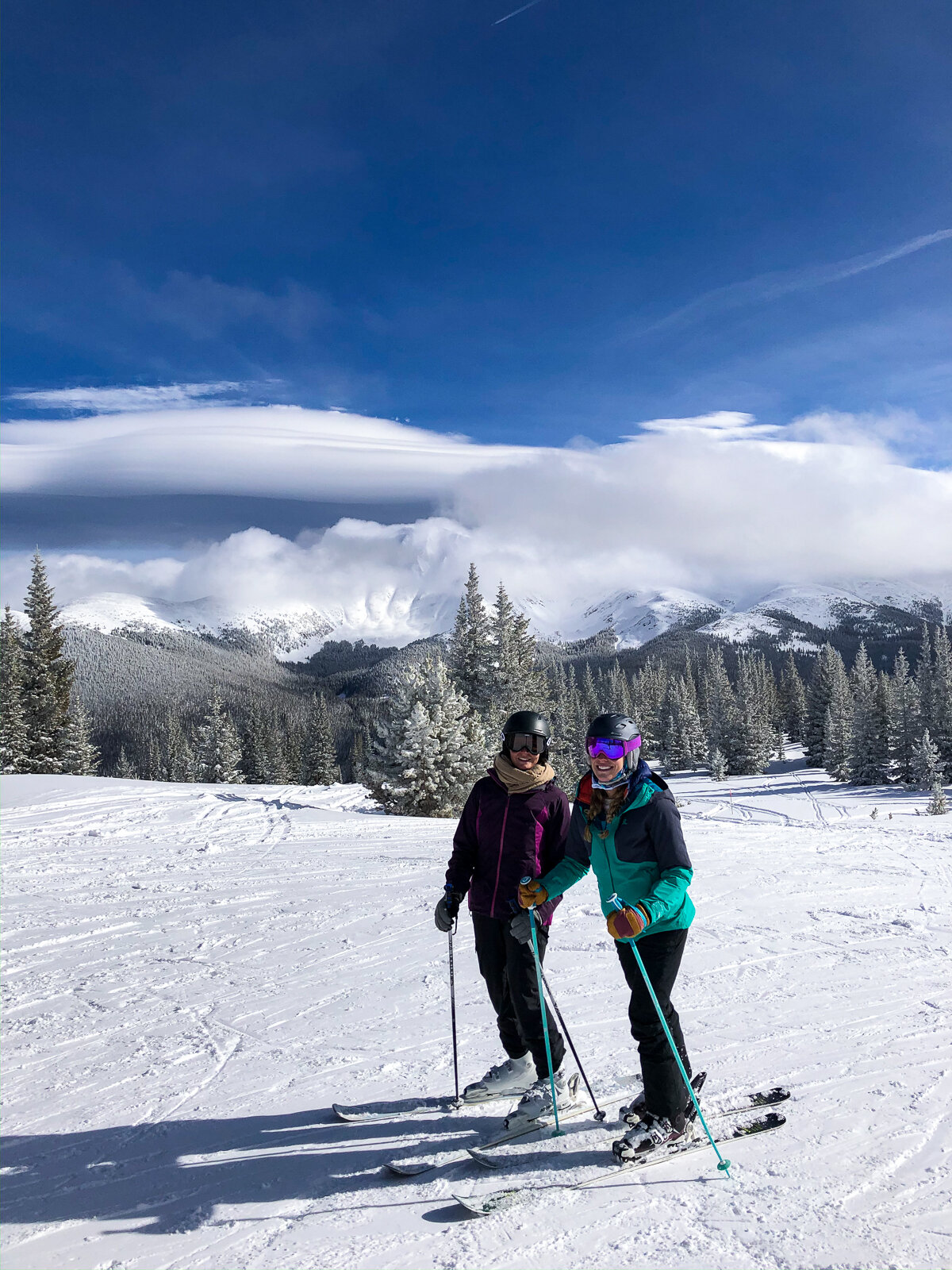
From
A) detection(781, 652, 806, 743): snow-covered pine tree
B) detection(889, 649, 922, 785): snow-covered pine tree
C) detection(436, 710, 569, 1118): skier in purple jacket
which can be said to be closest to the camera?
detection(436, 710, 569, 1118): skier in purple jacket

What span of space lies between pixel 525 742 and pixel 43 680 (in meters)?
36.2

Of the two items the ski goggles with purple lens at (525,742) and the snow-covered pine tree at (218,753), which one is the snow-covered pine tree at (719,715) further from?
the ski goggles with purple lens at (525,742)

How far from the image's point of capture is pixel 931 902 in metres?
9.27

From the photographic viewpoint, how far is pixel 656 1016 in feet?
12.5

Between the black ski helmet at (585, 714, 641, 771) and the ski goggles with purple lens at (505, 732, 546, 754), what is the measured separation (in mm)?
531

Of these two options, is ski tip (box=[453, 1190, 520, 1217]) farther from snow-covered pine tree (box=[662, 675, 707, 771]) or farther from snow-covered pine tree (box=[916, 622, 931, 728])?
snow-covered pine tree (box=[662, 675, 707, 771])

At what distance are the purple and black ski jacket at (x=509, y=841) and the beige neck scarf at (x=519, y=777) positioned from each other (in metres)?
0.06

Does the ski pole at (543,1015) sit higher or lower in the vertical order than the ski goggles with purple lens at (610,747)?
lower

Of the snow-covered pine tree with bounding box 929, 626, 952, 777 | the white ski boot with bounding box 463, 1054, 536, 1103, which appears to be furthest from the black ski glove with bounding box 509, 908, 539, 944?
the snow-covered pine tree with bounding box 929, 626, 952, 777

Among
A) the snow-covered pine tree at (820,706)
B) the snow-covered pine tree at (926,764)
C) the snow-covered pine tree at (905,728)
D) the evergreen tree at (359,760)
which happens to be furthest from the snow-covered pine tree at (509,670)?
the snow-covered pine tree at (820,706)

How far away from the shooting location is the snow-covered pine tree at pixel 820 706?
64750mm

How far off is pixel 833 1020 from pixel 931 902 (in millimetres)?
4797

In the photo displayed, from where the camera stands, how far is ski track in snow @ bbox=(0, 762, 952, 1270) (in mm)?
3389

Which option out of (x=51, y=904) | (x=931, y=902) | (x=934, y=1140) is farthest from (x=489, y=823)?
(x=51, y=904)
